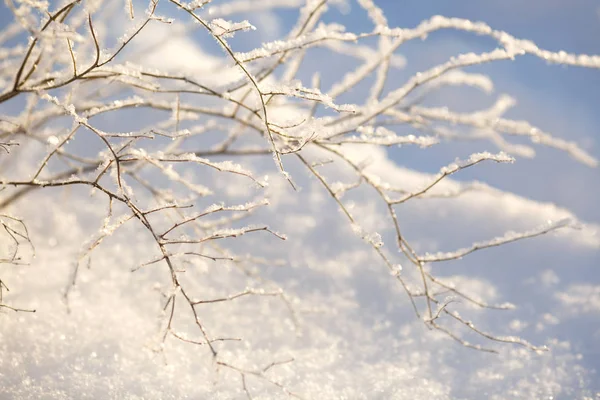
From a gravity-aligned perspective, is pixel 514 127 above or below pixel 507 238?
above

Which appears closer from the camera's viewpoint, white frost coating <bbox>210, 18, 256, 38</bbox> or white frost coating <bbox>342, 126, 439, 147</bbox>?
white frost coating <bbox>210, 18, 256, 38</bbox>

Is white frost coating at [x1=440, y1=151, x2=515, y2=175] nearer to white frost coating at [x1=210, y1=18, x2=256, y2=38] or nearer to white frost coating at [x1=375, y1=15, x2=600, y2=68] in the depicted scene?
white frost coating at [x1=375, y1=15, x2=600, y2=68]


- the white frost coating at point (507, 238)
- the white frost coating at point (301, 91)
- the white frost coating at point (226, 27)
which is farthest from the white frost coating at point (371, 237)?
the white frost coating at point (226, 27)

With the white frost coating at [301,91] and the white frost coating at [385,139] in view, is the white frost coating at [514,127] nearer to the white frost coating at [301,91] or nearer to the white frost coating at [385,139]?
the white frost coating at [385,139]

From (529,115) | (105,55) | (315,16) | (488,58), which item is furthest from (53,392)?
(529,115)

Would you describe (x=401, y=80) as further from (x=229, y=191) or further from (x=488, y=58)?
(x=488, y=58)

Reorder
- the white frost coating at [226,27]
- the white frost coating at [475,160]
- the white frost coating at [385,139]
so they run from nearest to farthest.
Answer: the white frost coating at [226,27], the white frost coating at [475,160], the white frost coating at [385,139]

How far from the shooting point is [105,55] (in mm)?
843

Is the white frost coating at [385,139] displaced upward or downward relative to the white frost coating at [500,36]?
downward

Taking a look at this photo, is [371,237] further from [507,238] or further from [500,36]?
[500,36]

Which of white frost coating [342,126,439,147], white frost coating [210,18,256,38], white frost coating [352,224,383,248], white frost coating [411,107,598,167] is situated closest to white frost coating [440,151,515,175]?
white frost coating [342,126,439,147]

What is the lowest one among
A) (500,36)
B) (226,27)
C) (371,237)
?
(371,237)

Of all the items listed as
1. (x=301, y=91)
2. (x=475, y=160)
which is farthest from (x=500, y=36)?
(x=301, y=91)

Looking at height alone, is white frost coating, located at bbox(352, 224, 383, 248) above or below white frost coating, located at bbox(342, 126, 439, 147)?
below
